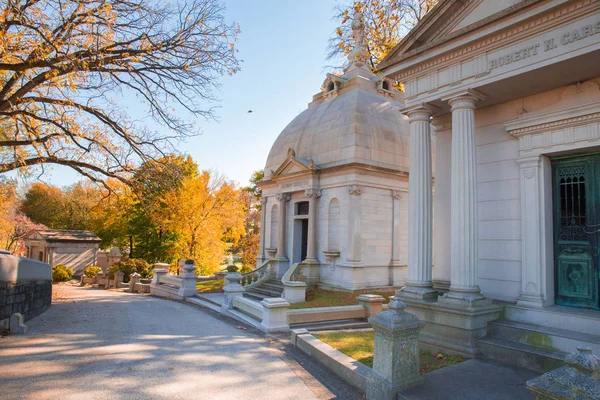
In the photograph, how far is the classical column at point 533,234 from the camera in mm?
7141

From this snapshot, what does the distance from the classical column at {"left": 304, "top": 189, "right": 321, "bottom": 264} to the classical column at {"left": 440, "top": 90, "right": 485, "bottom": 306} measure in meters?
9.62

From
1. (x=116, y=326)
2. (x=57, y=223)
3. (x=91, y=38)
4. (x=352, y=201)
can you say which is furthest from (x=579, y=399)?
(x=57, y=223)

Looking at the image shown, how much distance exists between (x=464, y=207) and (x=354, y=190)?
837 cm

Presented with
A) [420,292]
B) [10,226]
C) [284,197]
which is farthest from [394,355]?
[10,226]

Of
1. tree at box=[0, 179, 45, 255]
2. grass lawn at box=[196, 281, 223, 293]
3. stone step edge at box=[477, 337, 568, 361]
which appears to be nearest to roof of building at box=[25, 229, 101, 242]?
tree at box=[0, 179, 45, 255]

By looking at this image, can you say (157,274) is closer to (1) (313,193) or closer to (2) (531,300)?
(1) (313,193)

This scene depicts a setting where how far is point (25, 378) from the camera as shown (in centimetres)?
576

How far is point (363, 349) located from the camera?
7.44 metres

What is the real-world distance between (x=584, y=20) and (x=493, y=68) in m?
1.49

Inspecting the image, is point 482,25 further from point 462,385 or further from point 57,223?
point 57,223

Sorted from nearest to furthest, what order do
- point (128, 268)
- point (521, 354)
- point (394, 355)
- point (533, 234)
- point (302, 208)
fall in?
1. point (394, 355)
2. point (521, 354)
3. point (533, 234)
4. point (302, 208)
5. point (128, 268)

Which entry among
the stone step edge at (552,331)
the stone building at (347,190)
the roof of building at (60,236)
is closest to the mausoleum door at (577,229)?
the stone step edge at (552,331)

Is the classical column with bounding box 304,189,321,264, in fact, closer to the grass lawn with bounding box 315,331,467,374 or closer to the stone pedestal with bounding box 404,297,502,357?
the grass lawn with bounding box 315,331,467,374

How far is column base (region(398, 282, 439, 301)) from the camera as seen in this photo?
7.82m
